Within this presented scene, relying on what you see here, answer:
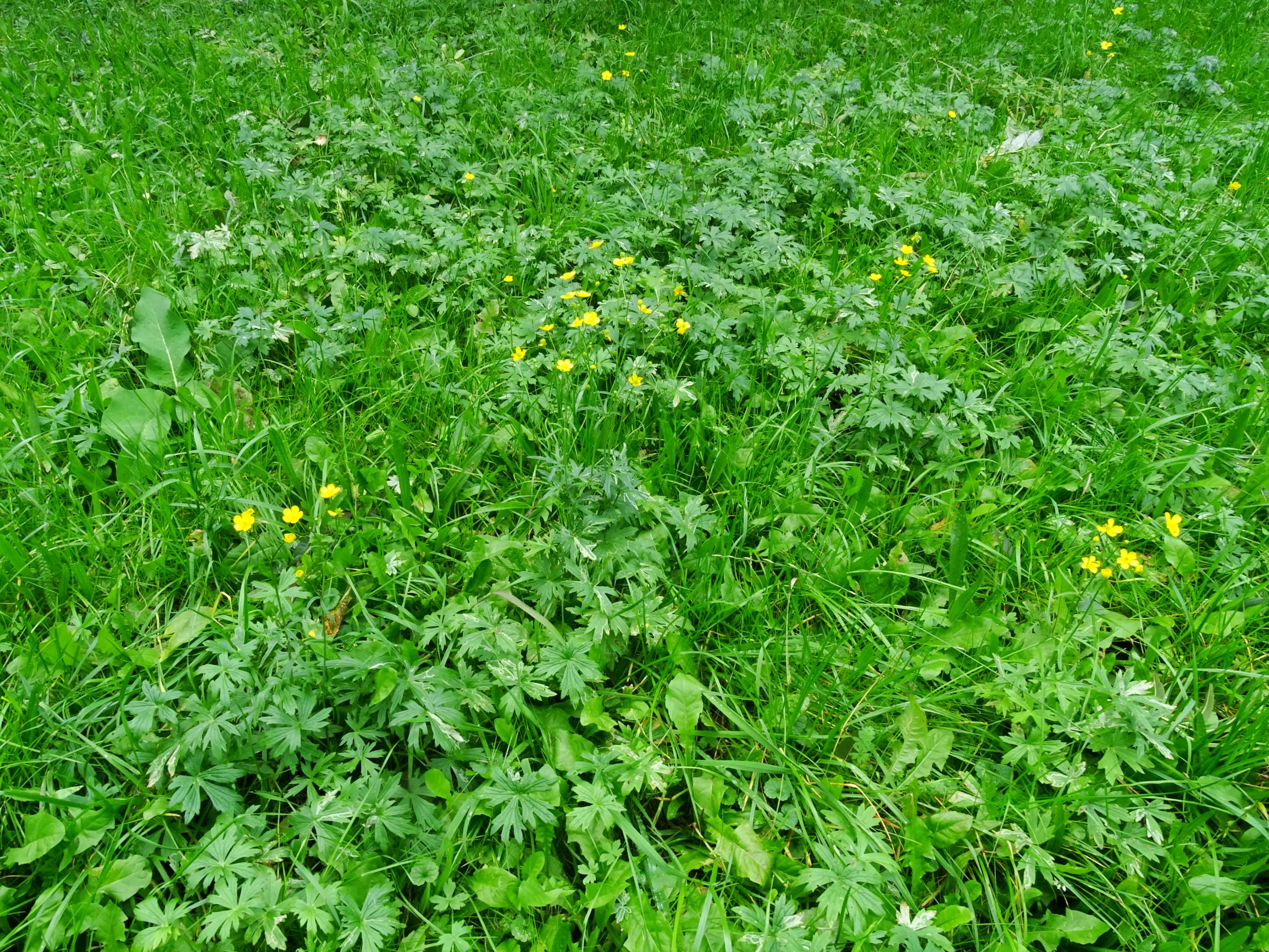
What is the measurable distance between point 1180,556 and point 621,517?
5.12ft

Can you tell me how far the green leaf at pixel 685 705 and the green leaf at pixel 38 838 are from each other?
1.27 meters

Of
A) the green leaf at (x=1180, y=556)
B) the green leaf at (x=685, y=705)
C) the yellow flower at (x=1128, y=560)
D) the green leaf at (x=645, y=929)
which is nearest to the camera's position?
the green leaf at (x=645, y=929)

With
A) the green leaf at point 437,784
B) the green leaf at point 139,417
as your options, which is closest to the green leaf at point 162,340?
the green leaf at point 139,417

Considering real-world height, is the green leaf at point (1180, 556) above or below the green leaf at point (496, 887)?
above

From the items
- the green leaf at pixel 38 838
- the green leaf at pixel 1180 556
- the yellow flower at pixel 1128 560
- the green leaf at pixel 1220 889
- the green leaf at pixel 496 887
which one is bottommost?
the green leaf at pixel 496 887

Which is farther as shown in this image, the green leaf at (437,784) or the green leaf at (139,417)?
the green leaf at (139,417)

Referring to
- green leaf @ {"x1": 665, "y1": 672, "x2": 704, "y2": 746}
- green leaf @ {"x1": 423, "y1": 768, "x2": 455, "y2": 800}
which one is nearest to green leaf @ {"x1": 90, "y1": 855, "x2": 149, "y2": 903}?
green leaf @ {"x1": 423, "y1": 768, "x2": 455, "y2": 800}

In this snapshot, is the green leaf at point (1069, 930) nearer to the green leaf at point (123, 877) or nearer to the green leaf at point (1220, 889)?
the green leaf at point (1220, 889)

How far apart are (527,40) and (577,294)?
248cm

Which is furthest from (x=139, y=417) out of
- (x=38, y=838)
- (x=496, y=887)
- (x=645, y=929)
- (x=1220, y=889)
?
(x=1220, y=889)

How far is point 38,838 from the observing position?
5.31 ft

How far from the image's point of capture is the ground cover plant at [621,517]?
5.53ft

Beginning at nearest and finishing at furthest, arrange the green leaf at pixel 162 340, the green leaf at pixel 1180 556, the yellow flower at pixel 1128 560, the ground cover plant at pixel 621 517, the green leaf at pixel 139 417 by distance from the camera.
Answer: the ground cover plant at pixel 621 517
the yellow flower at pixel 1128 560
the green leaf at pixel 1180 556
the green leaf at pixel 139 417
the green leaf at pixel 162 340

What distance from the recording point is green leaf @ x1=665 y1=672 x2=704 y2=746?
6.23 feet
